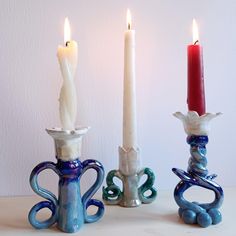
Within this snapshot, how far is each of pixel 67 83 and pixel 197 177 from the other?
0.21 m

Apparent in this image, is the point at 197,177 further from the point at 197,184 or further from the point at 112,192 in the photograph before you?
the point at 112,192

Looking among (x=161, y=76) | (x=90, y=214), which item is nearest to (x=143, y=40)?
(x=161, y=76)

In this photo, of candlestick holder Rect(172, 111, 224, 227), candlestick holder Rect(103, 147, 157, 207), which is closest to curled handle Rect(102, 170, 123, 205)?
candlestick holder Rect(103, 147, 157, 207)

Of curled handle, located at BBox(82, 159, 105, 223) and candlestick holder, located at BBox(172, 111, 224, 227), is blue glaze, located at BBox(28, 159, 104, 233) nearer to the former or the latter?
curled handle, located at BBox(82, 159, 105, 223)

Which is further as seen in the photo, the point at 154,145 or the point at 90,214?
the point at 154,145

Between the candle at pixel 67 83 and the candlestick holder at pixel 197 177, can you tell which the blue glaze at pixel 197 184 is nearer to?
the candlestick holder at pixel 197 177

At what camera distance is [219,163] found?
0.65 m

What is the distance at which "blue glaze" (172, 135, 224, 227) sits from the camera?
0.47m

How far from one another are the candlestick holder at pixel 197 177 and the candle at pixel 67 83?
139 millimetres

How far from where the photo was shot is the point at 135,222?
473 millimetres

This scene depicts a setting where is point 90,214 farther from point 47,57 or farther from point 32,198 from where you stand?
point 47,57

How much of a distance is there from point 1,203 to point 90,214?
0.16m

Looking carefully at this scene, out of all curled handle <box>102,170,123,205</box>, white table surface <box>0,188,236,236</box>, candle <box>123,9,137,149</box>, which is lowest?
white table surface <box>0,188,236,236</box>

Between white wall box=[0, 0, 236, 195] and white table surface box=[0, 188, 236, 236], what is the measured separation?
9cm
